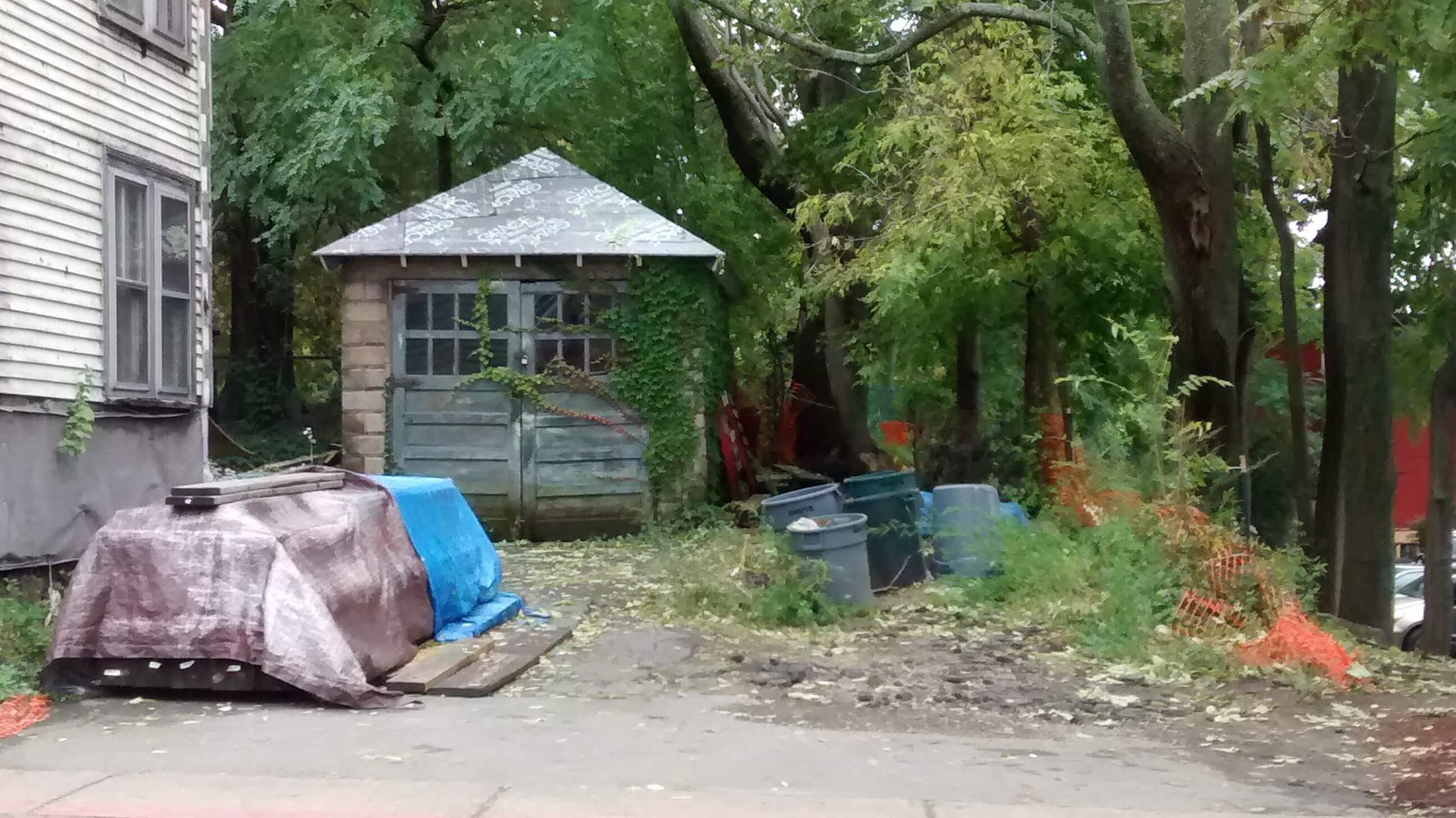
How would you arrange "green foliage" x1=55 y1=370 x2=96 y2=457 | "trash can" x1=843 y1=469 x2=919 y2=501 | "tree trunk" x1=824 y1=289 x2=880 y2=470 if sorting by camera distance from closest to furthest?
"green foliage" x1=55 y1=370 x2=96 y2=457 → "trash can" x1=843 y1=469 x2=919 y2=501 → "tree trunk" x1=824 y1=289 x2=880 y2=470

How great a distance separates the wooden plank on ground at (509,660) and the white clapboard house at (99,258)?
372 centimetres

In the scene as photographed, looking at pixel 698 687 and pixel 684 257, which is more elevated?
pixel 684 257

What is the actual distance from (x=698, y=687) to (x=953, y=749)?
82.5 inches

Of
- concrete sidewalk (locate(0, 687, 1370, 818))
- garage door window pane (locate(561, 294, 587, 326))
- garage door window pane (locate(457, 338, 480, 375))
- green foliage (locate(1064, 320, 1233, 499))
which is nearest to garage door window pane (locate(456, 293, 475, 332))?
garage door window pane (locate(457, 338, 480, 375))

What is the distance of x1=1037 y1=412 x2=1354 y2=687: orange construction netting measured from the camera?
8.39m

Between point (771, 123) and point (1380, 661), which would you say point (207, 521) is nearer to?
point (1380, 661)

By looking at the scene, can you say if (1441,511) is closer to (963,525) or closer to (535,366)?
(963,525)

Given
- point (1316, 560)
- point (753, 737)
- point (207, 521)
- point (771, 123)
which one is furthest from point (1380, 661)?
point (771, 123)

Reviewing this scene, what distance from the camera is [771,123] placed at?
22.6m

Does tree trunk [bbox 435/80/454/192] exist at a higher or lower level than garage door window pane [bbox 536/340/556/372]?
higher

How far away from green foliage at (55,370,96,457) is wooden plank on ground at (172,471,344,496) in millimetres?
1945

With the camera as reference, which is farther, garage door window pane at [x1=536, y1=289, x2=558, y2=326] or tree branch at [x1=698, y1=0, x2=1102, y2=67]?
garage door window pane at [x1=536, y1=289, x2=558, y2=326]

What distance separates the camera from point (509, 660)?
837cm

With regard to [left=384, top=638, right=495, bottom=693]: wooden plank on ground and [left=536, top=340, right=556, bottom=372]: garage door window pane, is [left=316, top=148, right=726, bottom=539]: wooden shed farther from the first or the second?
[left=384, top=638, right=495, bottom=693]: wooden plank on ground
